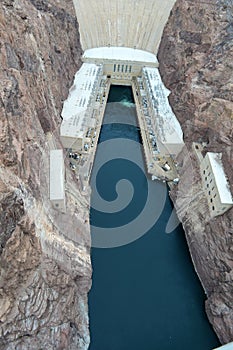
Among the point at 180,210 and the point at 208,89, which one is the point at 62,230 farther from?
the point at 208,89

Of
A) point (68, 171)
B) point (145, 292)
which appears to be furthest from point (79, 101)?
point (145, 292)

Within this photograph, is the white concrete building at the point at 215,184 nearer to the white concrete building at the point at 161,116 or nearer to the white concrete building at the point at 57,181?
the white concrete building at the point at 161,116

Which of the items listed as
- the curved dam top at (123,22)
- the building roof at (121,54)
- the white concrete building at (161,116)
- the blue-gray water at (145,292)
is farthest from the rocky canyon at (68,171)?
the curved dam top at (123,22)

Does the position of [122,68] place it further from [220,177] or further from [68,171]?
[220,177]

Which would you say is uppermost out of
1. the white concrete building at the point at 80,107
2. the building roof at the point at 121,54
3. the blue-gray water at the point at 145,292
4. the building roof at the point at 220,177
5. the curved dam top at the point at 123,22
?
the curved dam top at the point at 123,22

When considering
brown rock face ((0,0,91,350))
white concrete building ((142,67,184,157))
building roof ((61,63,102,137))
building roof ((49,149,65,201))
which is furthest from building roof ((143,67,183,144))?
building roof ((49,149,65,201))

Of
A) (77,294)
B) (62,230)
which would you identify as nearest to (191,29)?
(62,230)
